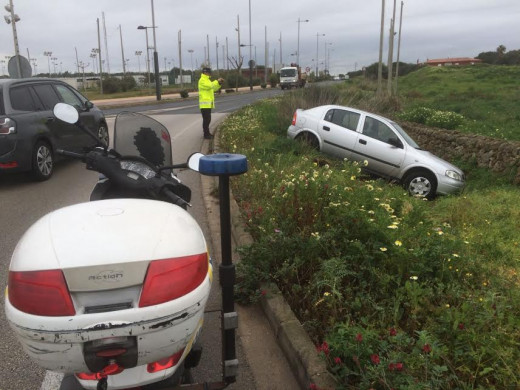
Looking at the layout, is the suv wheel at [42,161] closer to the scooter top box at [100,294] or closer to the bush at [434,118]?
the scooter top box at [100,294]

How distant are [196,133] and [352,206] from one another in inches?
392

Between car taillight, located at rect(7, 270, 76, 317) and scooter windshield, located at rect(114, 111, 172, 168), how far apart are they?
1.42 metres

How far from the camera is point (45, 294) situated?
1.60m

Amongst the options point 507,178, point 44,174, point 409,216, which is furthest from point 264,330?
point 507,178

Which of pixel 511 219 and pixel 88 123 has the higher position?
pixel 88 123

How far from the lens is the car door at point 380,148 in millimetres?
9453

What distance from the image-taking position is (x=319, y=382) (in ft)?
8.34

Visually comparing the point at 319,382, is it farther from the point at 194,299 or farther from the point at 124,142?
the point at 124,142

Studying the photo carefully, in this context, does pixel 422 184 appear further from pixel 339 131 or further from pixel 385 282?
pixel 385 282

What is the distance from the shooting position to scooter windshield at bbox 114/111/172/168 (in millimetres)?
2979

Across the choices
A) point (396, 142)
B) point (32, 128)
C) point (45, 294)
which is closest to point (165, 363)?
point (45, 294)

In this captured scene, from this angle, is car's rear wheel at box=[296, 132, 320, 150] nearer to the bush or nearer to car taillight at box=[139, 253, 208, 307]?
the bush

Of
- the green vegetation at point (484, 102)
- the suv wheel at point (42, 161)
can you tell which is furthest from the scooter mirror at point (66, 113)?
the green vegetation at point (484, 102)

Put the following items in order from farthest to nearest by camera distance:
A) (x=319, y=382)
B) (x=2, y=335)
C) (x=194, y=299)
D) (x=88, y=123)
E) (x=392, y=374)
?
(x=88, y=123) < (x=2, y=335) < (x=319, y=382) < (x=392, y=374) < (x=194, y=299)
